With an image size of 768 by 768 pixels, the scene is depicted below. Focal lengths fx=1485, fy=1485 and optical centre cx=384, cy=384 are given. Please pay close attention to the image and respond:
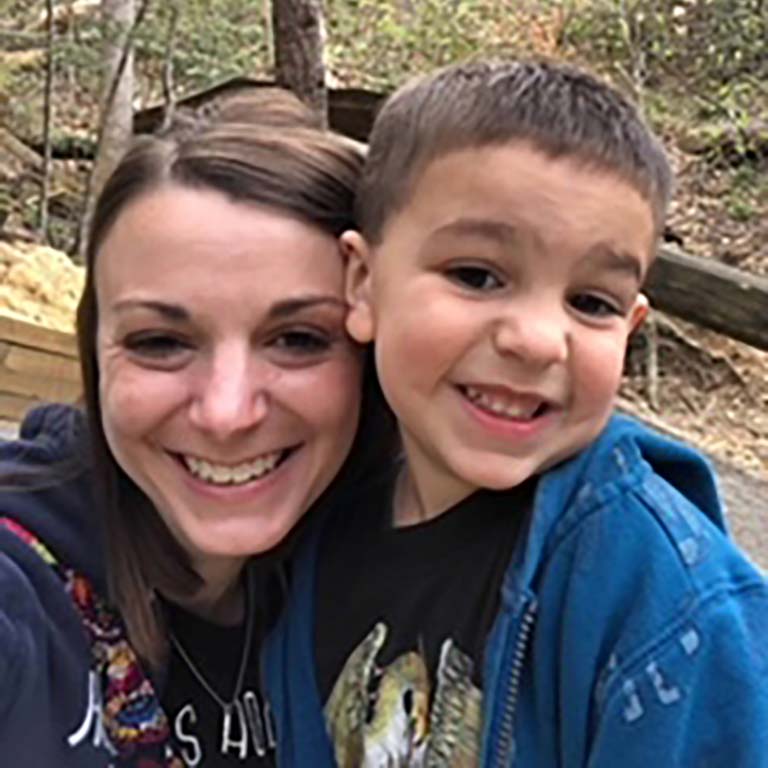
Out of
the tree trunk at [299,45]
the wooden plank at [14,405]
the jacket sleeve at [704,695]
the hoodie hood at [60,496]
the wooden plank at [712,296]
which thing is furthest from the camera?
the tree trunk at [299,45]

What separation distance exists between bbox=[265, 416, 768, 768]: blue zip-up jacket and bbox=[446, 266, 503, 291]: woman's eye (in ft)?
0.57

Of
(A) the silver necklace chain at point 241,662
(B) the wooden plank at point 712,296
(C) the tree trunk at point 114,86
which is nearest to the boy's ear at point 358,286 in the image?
(A) the silver necklace chain at point 241,662

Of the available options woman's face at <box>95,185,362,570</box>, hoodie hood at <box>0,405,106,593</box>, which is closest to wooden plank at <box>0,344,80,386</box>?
hoodie hood at <box>0,405,106,593</box>

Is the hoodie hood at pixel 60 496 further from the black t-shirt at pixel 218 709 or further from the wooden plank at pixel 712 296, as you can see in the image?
the wooden plank at pixel 712 296

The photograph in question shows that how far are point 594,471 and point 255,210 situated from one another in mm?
487

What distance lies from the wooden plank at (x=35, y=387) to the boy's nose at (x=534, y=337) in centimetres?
286

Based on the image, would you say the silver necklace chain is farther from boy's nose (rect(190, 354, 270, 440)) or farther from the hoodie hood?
boy's nose (rect(190, 354, 270, 440))

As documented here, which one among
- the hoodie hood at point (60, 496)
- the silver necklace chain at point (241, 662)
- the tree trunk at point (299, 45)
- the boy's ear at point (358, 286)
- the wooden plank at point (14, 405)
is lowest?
the wooden plank at point (14, 405)

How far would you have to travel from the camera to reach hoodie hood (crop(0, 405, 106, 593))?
65.5 inches

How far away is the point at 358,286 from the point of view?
1489mm

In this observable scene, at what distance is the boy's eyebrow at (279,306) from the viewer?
59.8 inches

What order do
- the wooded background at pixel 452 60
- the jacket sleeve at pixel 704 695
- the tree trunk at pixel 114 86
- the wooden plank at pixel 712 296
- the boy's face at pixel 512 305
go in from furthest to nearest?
the tree trunk at pixel 114 86 < the wooded background at pixel 452 60 < the wooden plank at pixel 712 296 < the boy's face at pixel 512 305 < the jacket sleeve at pixel 704 695

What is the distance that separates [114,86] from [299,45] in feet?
5.34

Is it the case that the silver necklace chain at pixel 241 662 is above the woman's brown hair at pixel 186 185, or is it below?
below
